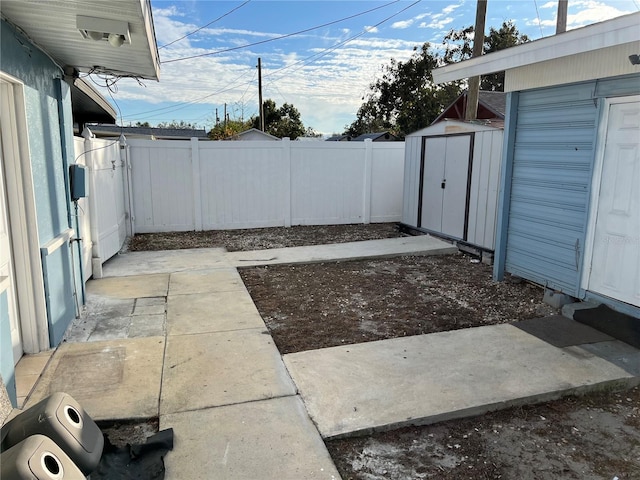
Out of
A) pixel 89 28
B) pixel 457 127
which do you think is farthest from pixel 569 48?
pixel 89 28

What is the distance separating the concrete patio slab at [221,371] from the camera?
10.3 feet

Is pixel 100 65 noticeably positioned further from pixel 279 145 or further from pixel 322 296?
pixel 279 145

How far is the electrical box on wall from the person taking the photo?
179 inches

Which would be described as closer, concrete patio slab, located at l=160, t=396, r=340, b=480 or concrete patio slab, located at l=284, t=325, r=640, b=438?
concrete patio slab, located at l=160, t=396, r=340, b=480

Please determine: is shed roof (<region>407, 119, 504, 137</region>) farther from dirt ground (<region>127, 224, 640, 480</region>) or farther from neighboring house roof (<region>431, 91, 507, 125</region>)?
neighboring house roof (<region>431, 91, 507, 125</region>)

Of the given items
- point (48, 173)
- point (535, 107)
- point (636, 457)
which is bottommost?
point (636, 457)

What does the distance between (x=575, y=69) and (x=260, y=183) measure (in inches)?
256

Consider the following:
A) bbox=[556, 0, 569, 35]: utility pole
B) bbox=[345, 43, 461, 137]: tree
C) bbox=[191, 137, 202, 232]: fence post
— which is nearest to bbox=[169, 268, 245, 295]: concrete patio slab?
bbox=[191, 137, 202, 232]: fence post

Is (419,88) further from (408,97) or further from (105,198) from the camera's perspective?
(105,198)

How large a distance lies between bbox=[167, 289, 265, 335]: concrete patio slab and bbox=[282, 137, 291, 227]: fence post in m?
4.72

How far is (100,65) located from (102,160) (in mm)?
2035

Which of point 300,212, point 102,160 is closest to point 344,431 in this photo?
point 102,160

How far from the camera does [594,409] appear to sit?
3.21 m

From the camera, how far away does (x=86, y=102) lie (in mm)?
7879
